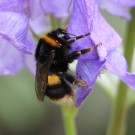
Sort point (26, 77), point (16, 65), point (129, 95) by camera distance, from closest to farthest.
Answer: point (16, 65) < point (129, 95) < point (26, 77)

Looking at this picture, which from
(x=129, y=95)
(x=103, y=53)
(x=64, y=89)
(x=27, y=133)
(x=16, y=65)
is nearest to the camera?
(x=103, y=53)

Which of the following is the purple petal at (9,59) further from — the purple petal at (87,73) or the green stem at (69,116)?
the purple petal at (87,73)

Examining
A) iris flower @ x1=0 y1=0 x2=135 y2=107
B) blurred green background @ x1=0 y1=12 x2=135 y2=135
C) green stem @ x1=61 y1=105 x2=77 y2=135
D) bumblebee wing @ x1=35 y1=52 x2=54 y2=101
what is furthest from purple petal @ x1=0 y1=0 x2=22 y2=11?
blurred green background @ x1=0 y1=12 x2=135 y2=135

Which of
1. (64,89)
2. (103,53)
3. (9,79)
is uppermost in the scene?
(103,53)

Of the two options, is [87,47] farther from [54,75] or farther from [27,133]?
[27,133]

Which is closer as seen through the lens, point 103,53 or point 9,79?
point 103,53

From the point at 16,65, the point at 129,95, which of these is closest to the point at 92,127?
the point at 129,95

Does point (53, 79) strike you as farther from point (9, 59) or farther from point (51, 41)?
point (9, 59)

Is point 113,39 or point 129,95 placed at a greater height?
point 113,39
